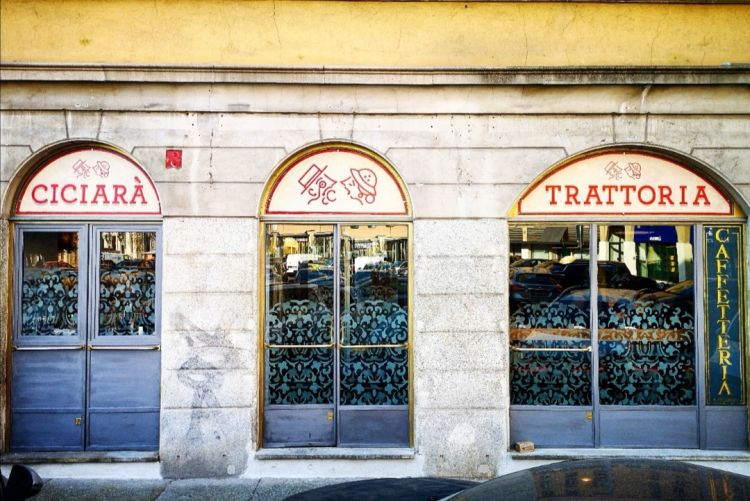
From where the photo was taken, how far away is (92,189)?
633 cm

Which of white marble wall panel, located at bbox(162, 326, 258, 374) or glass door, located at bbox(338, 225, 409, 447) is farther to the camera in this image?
glass door, located at bbox(338, 225, 409, 447)

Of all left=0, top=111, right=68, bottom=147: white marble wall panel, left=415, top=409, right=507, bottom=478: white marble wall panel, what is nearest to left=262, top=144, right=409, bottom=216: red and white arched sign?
left=415, top=409, right=507, bottom=478: white marble wall panel

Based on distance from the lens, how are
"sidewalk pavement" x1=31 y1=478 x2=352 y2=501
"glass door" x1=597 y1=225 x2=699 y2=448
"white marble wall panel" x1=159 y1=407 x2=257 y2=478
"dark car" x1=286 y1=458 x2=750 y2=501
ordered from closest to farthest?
"dark car" x1=286 y1=458 x2=750 y2=501, "sidewalk pavement" x1=31 y1=478 x2=352 y2=501, "white marble wall panel" x1=159 y1=407 x2=257 y2=478, "glass door" x1=597 y1=225 x2=699 y2=448

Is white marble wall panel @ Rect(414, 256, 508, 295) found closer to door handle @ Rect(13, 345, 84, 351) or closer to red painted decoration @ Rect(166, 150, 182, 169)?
red painted decoration @ Rect(166, 150, 182, 169)

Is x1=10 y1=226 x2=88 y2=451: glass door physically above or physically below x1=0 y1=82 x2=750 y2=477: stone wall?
below

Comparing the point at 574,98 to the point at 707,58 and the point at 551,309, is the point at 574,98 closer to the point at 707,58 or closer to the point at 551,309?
the point at 707,58

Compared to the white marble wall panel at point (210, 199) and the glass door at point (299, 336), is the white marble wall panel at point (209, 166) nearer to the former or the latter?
the white marble wall panel at point (210, 199)

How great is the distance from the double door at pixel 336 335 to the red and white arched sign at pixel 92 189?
1.50 metres

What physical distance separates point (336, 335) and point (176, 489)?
2.25m

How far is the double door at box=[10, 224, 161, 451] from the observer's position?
6219 mm

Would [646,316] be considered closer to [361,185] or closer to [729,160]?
[729,160]

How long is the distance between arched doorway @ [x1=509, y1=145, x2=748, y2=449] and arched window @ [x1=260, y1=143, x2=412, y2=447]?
1350 millimetres

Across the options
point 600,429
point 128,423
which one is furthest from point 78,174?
point 600,429

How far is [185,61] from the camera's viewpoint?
20.4ft
